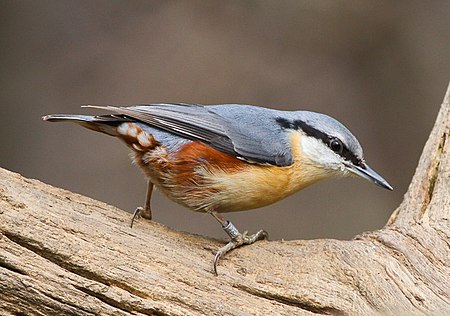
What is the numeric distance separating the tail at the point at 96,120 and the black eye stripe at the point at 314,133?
0.75 meters

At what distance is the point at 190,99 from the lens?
576 cm

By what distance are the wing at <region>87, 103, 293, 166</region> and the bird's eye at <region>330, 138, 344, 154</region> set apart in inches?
8.3

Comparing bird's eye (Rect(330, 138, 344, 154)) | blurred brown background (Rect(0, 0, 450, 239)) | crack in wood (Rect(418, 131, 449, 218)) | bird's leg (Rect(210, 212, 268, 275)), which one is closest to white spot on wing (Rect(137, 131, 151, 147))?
bird's leg (Rect(210, 212, 268, 275))

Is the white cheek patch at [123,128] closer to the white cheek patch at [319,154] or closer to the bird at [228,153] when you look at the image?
the bird at [228,153]

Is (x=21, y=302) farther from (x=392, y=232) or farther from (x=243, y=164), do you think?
(x=392, y=232)

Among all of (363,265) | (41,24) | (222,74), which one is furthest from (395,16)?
(363,265)

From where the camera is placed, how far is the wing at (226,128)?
343cm

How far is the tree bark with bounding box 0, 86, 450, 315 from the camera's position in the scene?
109 inches

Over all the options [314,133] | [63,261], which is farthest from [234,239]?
[63,261]

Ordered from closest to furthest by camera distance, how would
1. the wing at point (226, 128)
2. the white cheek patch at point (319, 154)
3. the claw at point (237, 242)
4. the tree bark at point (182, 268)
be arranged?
the tree bark at point (182, 268)
the claw at point (237, 242)
the wing at point (226, 128)
the white cheek patch at point (319, 154)

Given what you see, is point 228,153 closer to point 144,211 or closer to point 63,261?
point 144,211

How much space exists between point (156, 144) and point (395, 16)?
3020 mm

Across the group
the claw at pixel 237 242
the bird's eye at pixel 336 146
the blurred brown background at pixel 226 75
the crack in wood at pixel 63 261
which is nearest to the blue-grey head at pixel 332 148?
the bird's eye at pixel 336 146

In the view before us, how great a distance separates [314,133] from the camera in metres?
3.60
